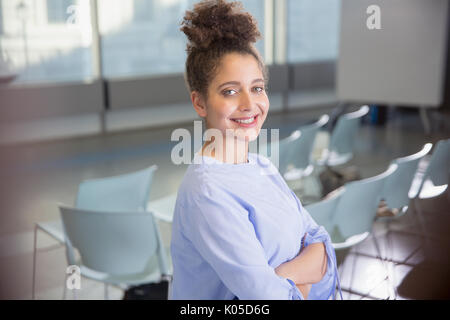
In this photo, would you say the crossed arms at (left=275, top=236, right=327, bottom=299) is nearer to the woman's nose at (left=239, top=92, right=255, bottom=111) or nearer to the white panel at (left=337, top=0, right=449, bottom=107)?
the woman's nose at (left=239, top=92, right=255, bottom=111)

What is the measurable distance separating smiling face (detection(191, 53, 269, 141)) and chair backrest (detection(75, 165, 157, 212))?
207cm

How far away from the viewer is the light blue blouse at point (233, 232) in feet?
3.51

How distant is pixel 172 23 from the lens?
28.5 ft

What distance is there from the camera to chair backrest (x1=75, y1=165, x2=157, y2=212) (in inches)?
122

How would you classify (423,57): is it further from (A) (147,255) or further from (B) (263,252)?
(B) (263,252)

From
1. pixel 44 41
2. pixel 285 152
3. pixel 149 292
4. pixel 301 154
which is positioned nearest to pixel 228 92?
pixel 149 292

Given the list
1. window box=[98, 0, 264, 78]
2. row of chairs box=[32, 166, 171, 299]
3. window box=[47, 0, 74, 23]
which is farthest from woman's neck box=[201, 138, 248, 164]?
window box=[98, 0, 264, 78]

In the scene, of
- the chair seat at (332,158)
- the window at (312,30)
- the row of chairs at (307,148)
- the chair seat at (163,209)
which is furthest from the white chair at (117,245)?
the window at (312,30)

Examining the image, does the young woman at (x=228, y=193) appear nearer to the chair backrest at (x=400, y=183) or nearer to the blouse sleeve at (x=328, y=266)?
the blouse sleeve at (x=328, y=266)

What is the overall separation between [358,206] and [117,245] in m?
1.26

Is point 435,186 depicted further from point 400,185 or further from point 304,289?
point 304,289

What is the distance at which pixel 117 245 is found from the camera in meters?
2.55
